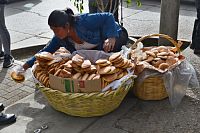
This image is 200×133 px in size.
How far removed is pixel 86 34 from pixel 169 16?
4.53ft

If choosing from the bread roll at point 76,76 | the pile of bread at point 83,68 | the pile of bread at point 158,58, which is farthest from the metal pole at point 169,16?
the bread roll at point 76,76

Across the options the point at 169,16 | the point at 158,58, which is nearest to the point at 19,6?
the point at 169,16

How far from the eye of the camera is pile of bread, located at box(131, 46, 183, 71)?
3142mm

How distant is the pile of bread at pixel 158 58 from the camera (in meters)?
3.14

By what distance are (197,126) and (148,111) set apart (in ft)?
1.63

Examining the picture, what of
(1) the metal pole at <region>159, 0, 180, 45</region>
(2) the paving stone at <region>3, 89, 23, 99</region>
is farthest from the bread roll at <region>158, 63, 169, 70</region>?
(2) the paving stone at <region>3, 89, 23, 99</region>

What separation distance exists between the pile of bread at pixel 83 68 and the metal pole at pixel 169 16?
1386 millimetres

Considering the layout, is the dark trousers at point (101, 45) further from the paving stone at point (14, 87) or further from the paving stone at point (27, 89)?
the paving stone at point (14, 87)

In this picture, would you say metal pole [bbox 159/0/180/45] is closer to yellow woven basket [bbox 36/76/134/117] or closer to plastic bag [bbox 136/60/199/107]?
plastic bag [bbox 136/60/199/107]

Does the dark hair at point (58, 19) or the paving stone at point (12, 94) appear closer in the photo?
the dark hair at point (58, 19)

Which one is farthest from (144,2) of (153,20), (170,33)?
(170,33)

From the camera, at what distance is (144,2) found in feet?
26.8

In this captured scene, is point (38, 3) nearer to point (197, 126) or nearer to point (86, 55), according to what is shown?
point (86, 55)

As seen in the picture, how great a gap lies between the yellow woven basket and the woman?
1.72 feet
